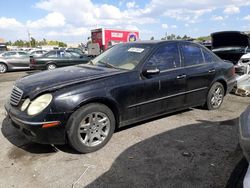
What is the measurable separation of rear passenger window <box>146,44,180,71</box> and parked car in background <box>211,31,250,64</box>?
4531 millimetres

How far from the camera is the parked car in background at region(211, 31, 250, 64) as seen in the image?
28.0 feet

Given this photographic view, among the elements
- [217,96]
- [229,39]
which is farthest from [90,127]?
[229,39]

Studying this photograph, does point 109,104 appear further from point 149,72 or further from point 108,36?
point 108,36

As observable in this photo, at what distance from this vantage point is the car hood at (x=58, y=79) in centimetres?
350

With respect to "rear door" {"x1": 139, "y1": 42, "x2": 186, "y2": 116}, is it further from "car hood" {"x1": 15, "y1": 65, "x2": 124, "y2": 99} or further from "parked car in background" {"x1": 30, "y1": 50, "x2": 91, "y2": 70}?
"parked car in background" {"x1": 30, "y1": 50, "x2": 91, "y2": 70}

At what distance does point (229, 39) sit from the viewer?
9.47m

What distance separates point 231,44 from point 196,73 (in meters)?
5.49

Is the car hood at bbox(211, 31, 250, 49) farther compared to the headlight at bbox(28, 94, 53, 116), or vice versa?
the car hood at bbox(211, 31, 250, 49)

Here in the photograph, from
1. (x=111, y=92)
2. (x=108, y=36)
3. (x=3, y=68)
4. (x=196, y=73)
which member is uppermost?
(x=108, y=36)

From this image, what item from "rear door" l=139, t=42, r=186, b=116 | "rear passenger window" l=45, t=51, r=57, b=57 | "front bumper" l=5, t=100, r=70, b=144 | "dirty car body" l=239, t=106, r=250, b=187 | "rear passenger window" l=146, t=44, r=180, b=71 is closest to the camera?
"dirty car body" l=239, t=106, r=250, b=187

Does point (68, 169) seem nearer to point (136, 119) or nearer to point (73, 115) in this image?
point (73, 115)


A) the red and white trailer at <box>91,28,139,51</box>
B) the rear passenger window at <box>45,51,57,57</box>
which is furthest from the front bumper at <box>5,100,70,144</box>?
the red and white trailer at <box>91,28,139,51</box>

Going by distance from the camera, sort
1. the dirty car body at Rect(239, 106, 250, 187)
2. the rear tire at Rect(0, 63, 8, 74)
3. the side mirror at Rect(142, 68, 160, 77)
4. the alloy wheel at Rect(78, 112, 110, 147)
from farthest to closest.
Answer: the rear tire at Rect(0, 63, 8, 74), the side mirror at Rect(142, 68, 160, 77), the alloy wheel at Rect(78, 112, 110, 147), the dirty car body at Rect(239, 106, 250, 187)

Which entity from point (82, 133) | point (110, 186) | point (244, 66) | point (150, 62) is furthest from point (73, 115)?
point (244, 66)
